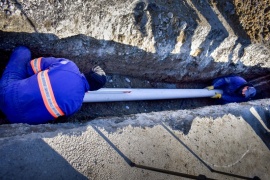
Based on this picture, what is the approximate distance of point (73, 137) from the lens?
1.72m

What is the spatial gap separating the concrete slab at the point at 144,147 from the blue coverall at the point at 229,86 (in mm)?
1051

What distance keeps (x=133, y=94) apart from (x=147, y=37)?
72 centimetres

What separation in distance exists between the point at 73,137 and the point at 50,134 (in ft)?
0.57

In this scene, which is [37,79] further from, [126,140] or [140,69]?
[140,69]

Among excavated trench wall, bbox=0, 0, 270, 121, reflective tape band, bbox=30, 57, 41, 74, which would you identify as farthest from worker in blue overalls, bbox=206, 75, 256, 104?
reflective tape band, bbox=30, 57, 41, 74

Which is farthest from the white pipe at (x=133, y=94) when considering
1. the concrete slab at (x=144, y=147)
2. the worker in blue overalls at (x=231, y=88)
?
the concrete slab at (x=144, y=147)

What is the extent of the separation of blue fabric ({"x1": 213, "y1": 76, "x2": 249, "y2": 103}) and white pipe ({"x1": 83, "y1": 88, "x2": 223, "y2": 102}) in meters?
0.42

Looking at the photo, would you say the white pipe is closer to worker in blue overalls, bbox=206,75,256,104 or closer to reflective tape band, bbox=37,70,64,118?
worker in blue overalls, bbox=206,75,256,104

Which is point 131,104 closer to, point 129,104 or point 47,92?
point 129,104

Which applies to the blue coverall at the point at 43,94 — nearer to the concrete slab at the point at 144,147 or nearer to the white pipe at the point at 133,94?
the concrete slab at the point at 144,147

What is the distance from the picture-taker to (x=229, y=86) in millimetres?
3791

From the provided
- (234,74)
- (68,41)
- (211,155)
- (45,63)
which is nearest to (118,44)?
(68,41)

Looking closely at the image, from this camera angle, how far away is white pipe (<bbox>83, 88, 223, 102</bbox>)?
2.51 meters

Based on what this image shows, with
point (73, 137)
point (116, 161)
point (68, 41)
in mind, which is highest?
point (68, 41)
